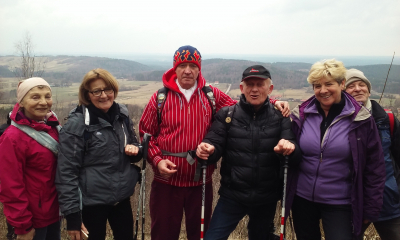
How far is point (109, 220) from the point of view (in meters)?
3.03

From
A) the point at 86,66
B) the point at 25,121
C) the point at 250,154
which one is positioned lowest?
the point at 250,154

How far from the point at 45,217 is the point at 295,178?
2.42 m

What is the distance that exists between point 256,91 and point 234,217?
1321mm

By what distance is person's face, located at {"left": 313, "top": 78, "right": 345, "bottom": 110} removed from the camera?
2729 millimetres

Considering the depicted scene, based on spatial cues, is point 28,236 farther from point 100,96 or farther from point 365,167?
point 365,167

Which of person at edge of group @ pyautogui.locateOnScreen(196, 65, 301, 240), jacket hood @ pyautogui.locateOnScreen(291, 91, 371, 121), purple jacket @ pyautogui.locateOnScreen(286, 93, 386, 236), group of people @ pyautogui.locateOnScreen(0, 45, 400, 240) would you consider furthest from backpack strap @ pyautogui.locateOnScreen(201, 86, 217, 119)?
purple jacket @ pyautogui.locateOnScreen(286, 93, 386, 236)

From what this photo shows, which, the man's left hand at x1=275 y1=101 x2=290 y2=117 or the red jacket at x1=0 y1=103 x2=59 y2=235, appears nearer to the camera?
the red jacket at x1=0 y1=103 x2=59 y2=235

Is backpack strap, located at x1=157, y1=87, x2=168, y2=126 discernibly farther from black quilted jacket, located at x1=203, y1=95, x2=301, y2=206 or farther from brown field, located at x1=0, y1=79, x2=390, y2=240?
brown field, located at x1=0, y1=79, x2=390, y2=240

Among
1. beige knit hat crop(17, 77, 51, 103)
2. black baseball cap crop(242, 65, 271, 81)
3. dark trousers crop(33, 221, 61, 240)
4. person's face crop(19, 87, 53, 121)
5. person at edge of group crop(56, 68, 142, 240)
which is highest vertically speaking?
black baseball cap crop(242, 65, 271, 81)

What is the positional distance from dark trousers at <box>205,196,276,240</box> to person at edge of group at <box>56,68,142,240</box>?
3.08 ft

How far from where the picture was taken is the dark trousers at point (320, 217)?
105 inches

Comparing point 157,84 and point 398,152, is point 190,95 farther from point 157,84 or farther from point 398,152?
point 157,84

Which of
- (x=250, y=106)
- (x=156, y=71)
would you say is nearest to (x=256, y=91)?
(x=250, y=106)

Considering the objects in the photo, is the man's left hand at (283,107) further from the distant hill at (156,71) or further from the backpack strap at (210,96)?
the distant hill at (156,71)
